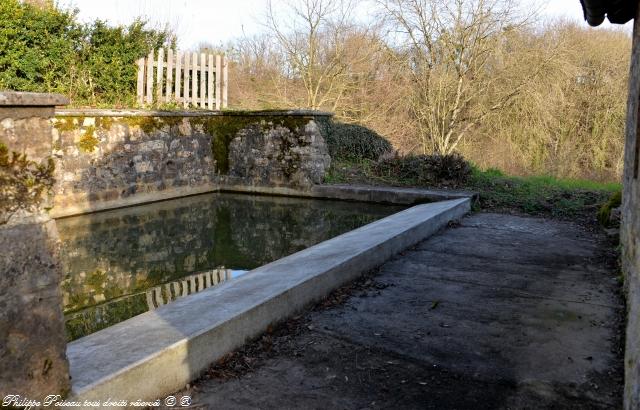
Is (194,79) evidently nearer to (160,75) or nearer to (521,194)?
(160,75)

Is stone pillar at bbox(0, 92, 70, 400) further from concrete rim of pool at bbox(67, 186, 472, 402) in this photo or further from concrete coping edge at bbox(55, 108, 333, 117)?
concrete coping edge at bbox(55, 108, 333, 117)

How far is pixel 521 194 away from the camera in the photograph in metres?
8.71

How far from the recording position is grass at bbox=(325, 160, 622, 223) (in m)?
7.84

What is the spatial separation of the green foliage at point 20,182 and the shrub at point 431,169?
8104mm

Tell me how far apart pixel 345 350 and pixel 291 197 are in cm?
699

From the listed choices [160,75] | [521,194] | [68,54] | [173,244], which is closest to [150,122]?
[160,75]

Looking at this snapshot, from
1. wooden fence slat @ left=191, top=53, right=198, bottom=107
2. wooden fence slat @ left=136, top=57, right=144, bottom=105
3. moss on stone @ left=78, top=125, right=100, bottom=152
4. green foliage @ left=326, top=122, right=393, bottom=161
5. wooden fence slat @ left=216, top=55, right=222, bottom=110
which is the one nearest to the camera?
moss on stone @ left=78, top=125, right=100, bottom=152

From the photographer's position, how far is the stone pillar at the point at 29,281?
183cm

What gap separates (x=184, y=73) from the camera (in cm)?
1081

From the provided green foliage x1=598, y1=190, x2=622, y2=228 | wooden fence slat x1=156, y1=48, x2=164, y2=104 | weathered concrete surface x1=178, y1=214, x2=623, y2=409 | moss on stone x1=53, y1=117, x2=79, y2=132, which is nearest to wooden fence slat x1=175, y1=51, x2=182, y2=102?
wooden fence slat x1=156, y1=48, x2=164, y2=104

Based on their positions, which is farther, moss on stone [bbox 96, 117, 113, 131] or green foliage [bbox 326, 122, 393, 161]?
green foliage [bbox 326, 122, 393, 161]

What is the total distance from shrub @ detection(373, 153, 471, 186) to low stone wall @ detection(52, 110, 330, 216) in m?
1.40

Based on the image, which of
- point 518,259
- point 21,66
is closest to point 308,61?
point 21,66

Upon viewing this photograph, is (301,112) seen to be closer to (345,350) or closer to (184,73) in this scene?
(184,73)
